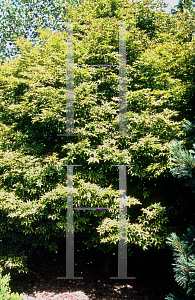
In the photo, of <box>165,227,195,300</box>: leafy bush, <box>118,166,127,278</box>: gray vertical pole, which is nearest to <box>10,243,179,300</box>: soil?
<box>118,166,127,278</box>: gray vertical pole

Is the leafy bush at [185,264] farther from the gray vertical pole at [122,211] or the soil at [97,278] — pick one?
the soil at [97,278]

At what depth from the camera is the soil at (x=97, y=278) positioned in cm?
623

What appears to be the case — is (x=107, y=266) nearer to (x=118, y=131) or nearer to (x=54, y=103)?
(x=118, y=131)

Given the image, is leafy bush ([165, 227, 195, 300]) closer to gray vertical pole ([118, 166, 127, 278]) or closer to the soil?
gray vertical pole ([118, 166, 127, 278])

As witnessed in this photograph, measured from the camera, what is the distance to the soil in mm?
6230

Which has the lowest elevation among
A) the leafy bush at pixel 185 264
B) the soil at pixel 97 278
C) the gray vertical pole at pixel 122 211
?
the soil at pixel 97 278

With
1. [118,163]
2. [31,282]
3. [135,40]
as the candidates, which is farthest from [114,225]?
[135,40]

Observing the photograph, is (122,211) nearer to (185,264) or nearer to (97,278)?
(185,264)

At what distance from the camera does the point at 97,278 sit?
6.93 metres

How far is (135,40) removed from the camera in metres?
6.52

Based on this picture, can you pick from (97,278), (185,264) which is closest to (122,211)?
(185,264)

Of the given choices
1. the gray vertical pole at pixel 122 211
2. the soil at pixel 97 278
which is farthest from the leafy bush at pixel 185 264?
the soil at pixel 97 278

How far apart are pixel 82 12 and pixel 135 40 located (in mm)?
2537

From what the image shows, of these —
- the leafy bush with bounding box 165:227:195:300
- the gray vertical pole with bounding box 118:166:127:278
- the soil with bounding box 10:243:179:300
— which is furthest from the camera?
the soil with bounding box 10:243:179:300
